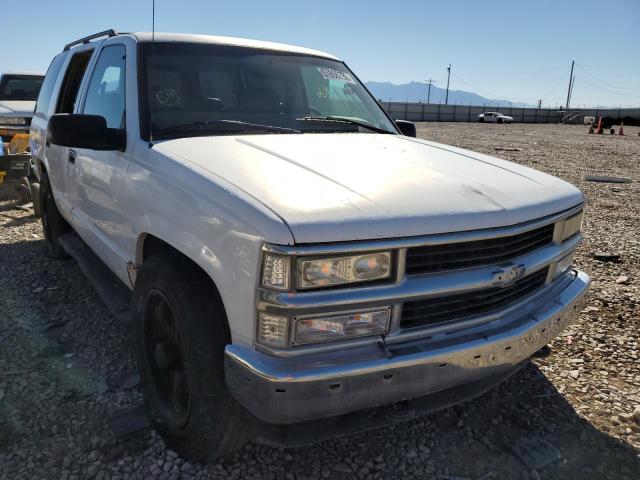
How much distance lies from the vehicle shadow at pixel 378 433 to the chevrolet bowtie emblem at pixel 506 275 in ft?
2.94

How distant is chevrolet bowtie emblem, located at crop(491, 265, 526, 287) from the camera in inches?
80.0

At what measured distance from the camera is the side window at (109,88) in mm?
3109

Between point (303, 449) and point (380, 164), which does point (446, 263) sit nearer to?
point (380, 164)

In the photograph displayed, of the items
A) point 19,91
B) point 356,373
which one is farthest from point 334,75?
point 19,91

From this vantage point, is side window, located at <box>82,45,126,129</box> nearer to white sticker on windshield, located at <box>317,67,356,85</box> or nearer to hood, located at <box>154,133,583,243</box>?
hood, located at <box>154,133,583,243</box>

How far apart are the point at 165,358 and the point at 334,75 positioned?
2.33 meters

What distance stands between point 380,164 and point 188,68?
4.38ft

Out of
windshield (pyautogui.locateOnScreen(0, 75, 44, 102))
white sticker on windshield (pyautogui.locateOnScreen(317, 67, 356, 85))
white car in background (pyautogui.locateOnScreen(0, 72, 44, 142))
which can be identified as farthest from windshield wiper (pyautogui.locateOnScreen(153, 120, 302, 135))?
windshield (pyautogui.locateOnScreen(0, 75, 44, 102))

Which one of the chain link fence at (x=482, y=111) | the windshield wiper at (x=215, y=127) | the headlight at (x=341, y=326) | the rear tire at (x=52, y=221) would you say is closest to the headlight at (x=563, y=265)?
the headlight at (x=341, y=326)

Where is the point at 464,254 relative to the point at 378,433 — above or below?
above

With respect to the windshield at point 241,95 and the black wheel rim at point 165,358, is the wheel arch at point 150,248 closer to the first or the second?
the black wheel rim at point 165,358

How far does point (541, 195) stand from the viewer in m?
2.40

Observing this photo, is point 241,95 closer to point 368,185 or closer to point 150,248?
point 150,248

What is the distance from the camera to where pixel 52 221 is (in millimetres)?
4797
